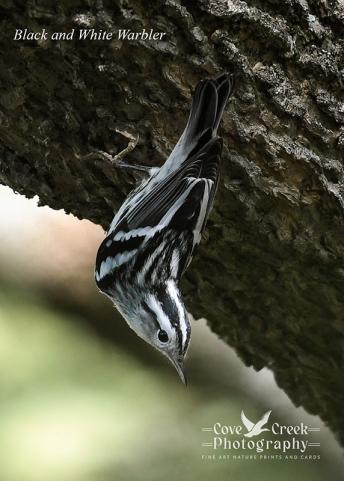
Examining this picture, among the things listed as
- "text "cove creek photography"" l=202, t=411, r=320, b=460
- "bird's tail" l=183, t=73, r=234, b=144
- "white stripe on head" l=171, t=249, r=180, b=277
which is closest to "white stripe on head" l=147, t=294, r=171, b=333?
"white stripe on head" l=171, t=249, r=180, b=277

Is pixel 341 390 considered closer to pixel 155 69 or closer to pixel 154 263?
pixel 154 263

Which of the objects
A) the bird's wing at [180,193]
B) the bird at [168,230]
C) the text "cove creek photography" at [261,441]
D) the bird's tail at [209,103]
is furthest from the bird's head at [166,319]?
the text "cove creek photography" at [261,441]

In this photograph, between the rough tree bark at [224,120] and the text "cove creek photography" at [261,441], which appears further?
the text "cove creek photography" at [261,441]

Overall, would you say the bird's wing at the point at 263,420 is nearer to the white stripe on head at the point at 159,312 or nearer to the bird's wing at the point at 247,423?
the bird's wing at the point at 247,423

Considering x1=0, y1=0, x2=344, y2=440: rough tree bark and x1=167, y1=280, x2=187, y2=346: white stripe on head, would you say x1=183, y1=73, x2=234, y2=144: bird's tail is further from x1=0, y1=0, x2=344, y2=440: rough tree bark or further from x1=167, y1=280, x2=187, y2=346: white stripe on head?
x1=167, y1=280, x2=187, y2=346: white stripe on head

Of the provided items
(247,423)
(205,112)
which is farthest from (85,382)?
(205,112)

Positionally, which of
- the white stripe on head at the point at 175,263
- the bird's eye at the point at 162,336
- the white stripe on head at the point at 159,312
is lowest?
the bird's eye at the point at 162,336
